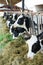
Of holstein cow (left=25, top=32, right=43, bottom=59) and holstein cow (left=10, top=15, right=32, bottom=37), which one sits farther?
holstein cow (left=10, top=15, right=32, bottom=37)

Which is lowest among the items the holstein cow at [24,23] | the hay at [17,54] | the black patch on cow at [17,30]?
the hay at [17,54]

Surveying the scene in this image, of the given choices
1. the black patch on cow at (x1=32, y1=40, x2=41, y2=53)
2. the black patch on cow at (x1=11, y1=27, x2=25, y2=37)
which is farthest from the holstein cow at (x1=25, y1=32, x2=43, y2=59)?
the black patch on cow at (x1=11, y1=27, x2=25, y2=37)

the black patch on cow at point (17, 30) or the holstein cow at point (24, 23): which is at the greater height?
the holstein cow at point (24, 23)

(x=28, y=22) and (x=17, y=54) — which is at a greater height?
(x=28, y=22)

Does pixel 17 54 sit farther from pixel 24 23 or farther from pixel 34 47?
pixel 24 23

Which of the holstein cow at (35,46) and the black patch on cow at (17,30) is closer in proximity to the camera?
the holstein cow at (35,46)

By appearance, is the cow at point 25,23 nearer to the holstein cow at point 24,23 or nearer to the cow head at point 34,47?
the holstein cow at point 24,23

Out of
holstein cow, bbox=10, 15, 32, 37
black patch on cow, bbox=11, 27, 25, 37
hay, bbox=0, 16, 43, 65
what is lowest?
hay, bbox=0, 16, 43, 65

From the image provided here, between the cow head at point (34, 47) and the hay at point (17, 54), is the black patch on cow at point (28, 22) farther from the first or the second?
the cow head at point (34, 47)

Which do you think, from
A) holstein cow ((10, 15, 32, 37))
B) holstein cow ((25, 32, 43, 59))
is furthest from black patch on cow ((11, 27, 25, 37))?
holstein cow ((25, 32, 43, 59))

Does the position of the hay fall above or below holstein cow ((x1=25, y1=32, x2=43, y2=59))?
below

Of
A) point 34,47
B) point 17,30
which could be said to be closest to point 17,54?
point 34,47

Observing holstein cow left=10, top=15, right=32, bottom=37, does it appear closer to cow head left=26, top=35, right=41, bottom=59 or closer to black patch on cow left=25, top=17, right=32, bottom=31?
black patch on cow left=25, top=17, right=32, bottom=31

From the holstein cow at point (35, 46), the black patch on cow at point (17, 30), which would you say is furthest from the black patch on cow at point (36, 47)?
the black patch on cow at point (17, 30)
